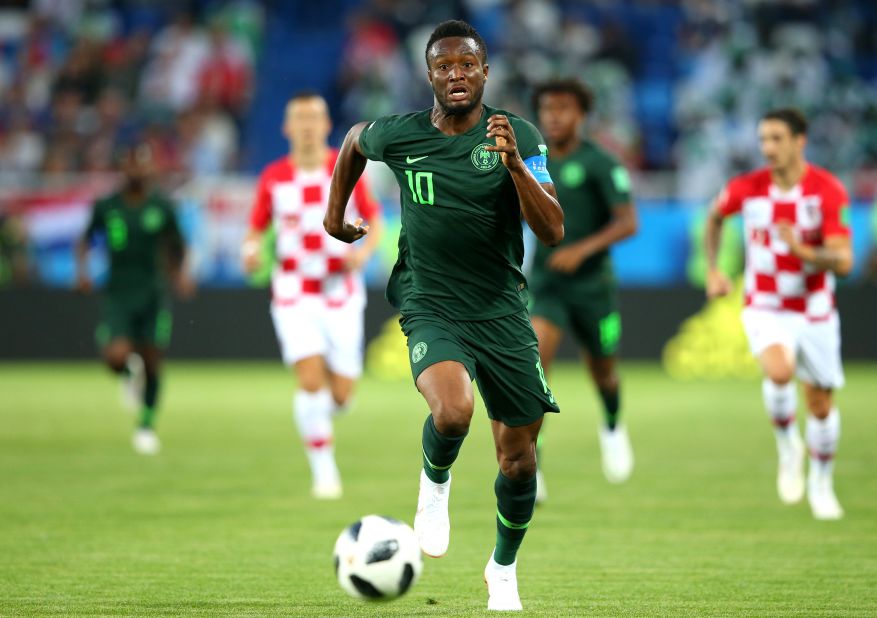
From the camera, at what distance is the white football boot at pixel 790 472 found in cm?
926

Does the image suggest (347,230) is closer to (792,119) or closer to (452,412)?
(452,412)

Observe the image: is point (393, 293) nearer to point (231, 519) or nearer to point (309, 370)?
point (231, 519)

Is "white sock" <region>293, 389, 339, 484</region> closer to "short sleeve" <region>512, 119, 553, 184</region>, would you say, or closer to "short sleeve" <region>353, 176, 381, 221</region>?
"short sleeve" <region>353, 176, 381, 221</region>

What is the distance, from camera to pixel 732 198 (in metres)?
9.05

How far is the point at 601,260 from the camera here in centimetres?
999

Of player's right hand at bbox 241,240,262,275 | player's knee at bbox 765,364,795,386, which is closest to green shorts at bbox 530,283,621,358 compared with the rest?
player's knee at bbox 765,364,795,386

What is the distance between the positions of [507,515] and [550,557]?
148cm

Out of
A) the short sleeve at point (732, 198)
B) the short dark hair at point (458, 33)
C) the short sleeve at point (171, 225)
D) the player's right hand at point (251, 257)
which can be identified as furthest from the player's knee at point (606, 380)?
the short sleeve at point (171, 225)

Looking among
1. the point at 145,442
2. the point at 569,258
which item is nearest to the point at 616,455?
the point at 569,258

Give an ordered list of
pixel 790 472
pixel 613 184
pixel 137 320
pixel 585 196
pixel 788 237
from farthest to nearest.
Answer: pixel 137 320
pixel 585 196
pixel 613 184
pixel 790 472
pixel 788 237

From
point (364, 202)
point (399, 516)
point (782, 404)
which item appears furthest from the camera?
point (364, 202)

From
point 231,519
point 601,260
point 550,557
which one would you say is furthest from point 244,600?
point 601,260

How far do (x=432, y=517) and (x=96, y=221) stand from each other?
7857 millimetres

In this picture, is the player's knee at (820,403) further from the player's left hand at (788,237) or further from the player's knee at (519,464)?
the player's knee at (519,464)
